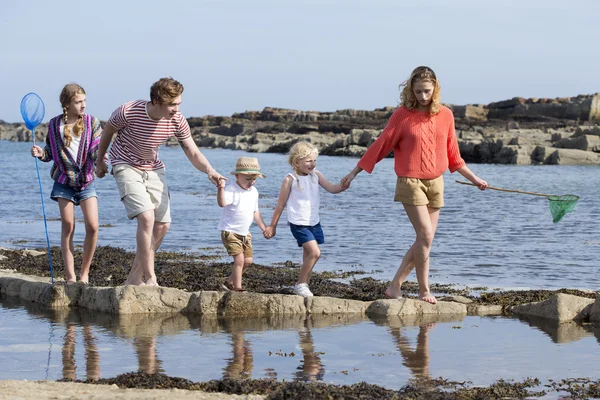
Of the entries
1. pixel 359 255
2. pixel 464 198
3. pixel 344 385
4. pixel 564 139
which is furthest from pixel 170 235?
pixel 564 139

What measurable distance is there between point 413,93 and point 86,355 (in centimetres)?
330

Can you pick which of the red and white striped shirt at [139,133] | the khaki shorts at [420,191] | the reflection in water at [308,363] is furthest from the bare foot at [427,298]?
the red and white striped shirt at [139,133]

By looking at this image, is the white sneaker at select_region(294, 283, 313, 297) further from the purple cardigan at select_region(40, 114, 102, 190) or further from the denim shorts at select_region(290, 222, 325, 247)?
the purple cardigan at select_region(40, 114, 102, 190)

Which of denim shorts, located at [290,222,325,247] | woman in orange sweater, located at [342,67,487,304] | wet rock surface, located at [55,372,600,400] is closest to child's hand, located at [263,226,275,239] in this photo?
denim shorts, located at [290,222,325,247]

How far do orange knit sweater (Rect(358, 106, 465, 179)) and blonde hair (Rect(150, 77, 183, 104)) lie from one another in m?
1.68

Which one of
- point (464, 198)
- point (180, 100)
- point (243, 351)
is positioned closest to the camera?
point (243, 351)

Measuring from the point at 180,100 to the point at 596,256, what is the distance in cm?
739

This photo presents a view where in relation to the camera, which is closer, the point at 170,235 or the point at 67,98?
the point at 67,98

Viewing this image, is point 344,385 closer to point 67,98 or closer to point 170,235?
point 67,98

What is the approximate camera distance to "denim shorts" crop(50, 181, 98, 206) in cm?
763

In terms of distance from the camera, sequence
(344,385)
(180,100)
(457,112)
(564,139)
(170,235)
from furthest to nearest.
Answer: (457,112) < (564,139) < (170,235) < (180,100) < (344,385)

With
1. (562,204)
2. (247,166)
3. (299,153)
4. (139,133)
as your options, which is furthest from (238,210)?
(562,204)

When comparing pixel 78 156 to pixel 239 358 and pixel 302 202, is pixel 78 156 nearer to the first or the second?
pixel 302 202

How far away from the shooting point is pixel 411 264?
773cm
